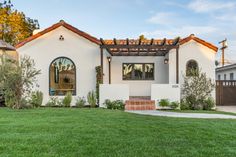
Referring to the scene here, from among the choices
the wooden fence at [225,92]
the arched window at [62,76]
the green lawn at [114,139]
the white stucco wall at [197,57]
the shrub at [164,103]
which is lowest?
the green lawn at [114,139]

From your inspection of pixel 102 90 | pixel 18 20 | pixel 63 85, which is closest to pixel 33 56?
pixel 63 85

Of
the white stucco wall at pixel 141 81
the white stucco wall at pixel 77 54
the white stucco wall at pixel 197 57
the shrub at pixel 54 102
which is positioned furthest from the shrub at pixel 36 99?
the white stucco wall at pixel 197 57

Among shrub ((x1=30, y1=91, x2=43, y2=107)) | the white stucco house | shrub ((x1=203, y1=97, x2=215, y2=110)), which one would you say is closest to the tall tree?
the white stucco house

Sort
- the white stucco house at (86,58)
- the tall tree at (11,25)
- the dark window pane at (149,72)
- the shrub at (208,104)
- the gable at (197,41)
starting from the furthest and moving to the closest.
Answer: the tall tree at (11,25)
the dark window pane at (149,72)
the gable at (197,41)
the shrub at (208,104)
the white stucco house at (86,58)

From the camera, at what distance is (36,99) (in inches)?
602

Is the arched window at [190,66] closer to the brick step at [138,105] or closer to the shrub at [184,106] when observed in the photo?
the shrub at [184,106]

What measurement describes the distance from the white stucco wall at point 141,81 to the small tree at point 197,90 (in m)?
3.26

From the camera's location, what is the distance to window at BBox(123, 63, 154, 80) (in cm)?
1934

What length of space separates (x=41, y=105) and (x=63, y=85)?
1.83 metres

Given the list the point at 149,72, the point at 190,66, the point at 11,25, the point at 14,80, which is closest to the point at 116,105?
the point at 149,72

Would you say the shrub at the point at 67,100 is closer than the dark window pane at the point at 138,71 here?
Yes

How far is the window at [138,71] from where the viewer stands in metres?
19.3

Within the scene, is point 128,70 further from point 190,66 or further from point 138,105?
point 138,105

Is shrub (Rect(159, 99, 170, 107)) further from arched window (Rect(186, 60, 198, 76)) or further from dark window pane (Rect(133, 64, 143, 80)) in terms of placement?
dark window pane (Rect(133, 64, 143, 80))
